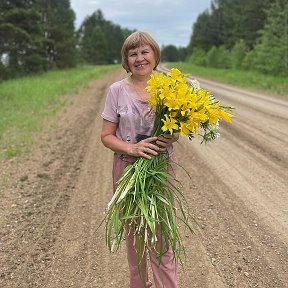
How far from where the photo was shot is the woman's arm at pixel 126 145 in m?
2.81

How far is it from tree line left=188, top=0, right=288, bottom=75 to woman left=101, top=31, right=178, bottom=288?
967 inches

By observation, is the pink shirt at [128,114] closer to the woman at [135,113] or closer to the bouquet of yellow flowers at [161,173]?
the woman at [135,113]

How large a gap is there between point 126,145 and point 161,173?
292 millimetres

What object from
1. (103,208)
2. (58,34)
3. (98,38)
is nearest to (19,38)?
(58,34)

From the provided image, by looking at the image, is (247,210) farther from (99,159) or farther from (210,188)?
(99,159)

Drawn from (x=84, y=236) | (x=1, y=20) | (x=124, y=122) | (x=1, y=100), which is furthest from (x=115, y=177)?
(x=1, y=20)

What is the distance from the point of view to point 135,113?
2.93 metres

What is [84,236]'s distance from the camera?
4.75m

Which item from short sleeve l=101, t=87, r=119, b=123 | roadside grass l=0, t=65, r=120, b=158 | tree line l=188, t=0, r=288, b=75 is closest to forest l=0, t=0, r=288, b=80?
tree line l=188, t=0, r=288, b=75

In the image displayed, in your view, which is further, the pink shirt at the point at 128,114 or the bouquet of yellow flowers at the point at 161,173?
the pink shirt at the point at 128,114

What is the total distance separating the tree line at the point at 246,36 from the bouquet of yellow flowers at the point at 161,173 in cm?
2466

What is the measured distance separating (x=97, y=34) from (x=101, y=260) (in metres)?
77.9

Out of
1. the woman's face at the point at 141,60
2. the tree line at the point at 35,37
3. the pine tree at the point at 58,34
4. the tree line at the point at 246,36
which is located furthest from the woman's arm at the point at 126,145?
the pine tree at the point at 58,34

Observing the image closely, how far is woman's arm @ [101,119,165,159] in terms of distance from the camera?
2814 millimetres
